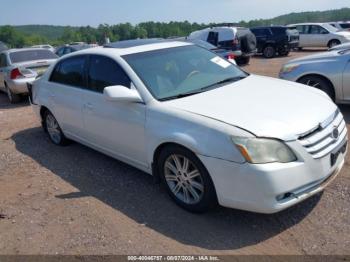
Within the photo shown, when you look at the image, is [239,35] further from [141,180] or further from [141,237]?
[141,237]

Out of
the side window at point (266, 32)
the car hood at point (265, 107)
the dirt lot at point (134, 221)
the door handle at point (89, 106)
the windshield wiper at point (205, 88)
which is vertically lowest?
the dirt lot at point (134, 221)

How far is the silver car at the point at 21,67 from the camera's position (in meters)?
10.3

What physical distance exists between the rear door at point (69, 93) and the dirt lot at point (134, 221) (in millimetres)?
721

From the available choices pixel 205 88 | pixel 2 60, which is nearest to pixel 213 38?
pixel 2 60

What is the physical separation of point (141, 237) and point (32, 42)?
266ft

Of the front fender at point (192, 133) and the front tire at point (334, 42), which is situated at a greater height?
the front fender at point (192, 133)

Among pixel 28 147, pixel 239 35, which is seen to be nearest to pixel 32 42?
pixel 239 35

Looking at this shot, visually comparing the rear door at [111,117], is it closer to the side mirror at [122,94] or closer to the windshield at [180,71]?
the side mirror at [122,94]

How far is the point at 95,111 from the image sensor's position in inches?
184

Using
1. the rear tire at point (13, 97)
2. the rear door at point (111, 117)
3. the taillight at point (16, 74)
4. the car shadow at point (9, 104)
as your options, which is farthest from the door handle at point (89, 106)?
the rear tire at point (13, 97)

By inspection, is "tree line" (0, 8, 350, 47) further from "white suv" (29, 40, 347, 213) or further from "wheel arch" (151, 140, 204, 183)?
"wheel arch" (151, 140, 204, 183)

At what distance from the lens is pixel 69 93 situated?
207 inches

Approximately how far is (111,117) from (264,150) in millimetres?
1968

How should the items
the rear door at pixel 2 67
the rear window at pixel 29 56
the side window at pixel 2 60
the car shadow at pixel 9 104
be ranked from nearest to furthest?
the car shadow at pixel 9 104, the rear window at pixel 29 56, the rear door at pixel 2 67, the side window at pixel 2 60
